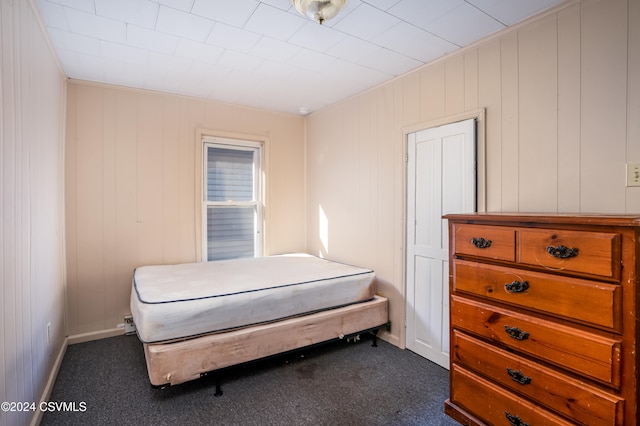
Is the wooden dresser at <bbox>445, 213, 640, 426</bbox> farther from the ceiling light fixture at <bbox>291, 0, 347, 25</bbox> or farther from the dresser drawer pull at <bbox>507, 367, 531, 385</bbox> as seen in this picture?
the ceiling light fixture at <bbox>291, 0, 347, 25</bbox>

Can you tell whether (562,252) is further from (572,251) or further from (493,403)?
(493,403)

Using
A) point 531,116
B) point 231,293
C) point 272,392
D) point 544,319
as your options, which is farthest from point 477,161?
point 272,392

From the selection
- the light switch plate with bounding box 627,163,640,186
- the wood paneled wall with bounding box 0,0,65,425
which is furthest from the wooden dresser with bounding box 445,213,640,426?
the wood paneled wall with bounding box 0,0,65,425

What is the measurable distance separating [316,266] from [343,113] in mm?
1632

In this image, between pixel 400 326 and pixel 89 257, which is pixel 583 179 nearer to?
pixel 400 326

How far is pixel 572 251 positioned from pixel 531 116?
1.08 metres

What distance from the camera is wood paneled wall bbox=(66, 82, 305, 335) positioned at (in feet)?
9.64

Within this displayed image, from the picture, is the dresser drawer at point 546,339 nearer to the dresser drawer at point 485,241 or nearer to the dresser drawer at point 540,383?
the dresser drawer at point 540,383

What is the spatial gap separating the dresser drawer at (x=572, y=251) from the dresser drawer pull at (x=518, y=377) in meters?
0.50

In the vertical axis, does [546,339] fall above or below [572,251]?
below

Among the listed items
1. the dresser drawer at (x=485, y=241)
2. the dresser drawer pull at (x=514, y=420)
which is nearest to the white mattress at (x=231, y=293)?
the dresser drawer at (x=485, y=241)

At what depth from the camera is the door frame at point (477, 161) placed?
7.29 ft

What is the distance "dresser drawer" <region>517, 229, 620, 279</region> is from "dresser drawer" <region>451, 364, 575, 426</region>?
0.62 meters

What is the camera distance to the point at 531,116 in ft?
6.49
